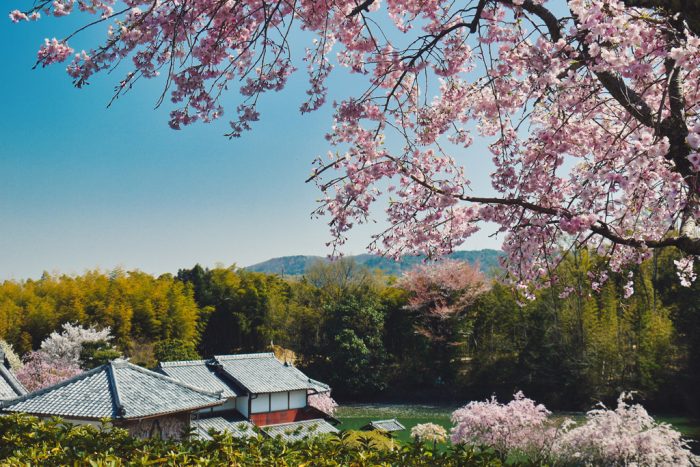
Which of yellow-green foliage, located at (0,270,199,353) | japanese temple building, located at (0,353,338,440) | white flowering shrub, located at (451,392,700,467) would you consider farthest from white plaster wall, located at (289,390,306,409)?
yellow-green foliage, located at (0,270,199,353)

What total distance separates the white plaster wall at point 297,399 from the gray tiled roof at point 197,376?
144 cm

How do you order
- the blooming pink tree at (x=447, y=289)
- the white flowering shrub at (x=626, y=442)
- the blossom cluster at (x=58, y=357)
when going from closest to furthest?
the white flowering shrub at (x=626, y=442) → the blossom cluster at (x=58, y=357) → the blooming pink tree at (x=447, y=289)

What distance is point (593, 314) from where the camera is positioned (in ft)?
60.4

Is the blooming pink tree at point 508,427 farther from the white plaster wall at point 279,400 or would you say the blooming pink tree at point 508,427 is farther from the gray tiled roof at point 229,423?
the white plaster wall at point 279,400

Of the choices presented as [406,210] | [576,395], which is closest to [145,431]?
[406,210]

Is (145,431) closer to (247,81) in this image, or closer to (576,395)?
(247,81)

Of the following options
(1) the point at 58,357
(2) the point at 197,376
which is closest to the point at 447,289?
(2) the point at 197,376

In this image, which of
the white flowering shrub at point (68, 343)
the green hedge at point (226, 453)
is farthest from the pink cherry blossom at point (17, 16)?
the white flowering shrub at point (68, 343)

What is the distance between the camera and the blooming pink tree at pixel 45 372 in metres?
14.9

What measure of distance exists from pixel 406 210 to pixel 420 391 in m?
18.3

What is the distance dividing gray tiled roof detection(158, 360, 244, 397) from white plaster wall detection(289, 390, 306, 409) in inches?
56.6

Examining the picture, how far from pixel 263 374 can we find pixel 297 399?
3.59 feet

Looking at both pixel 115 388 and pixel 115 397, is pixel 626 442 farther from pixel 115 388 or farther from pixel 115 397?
pixel 115 388

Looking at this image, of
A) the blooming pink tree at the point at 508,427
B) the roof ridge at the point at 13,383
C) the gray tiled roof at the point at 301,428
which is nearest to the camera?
the blooming pink tree at the point at 508,427
